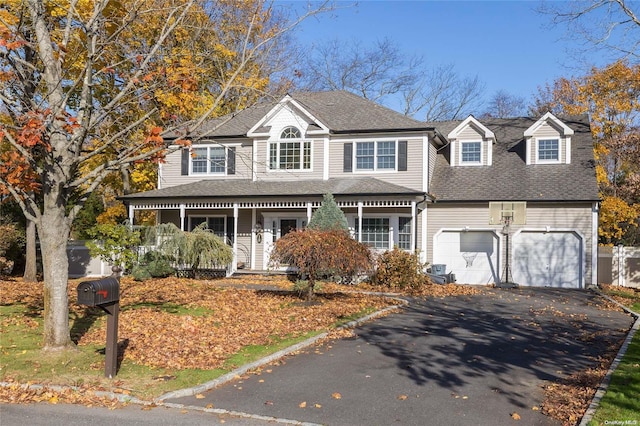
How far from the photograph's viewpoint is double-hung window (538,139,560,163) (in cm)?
2472

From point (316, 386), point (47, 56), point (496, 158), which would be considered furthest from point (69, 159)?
point (496, 158)

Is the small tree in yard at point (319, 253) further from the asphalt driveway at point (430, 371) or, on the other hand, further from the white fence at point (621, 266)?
the white fence at point (621, 266)

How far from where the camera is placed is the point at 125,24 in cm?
1053

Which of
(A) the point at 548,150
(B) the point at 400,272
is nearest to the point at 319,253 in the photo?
(B) the point at 400,272

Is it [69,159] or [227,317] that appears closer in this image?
[69,159]

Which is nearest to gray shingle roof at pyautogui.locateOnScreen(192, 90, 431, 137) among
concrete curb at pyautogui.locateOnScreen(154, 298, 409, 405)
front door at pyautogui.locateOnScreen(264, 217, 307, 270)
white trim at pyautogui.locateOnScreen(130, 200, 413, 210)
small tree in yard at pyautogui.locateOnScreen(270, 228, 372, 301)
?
white trim at pyautogui.locateOnScreen(130, 200, 413, 210)

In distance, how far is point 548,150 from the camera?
24.9 meters

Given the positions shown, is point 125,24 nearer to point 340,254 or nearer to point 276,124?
point 340,254

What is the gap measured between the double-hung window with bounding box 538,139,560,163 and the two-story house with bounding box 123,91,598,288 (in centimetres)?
4

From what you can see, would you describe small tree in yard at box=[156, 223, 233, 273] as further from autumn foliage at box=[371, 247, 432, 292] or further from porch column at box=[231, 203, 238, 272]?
autumn foliage at box=[371, 247, 432, 292]

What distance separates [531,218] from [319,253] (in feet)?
38.5

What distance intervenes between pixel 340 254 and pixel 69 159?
7.32 meters

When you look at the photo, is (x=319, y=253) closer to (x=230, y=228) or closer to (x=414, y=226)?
(x=414, y=226)

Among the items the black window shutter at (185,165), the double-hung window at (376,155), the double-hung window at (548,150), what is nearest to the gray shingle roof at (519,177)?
the double-hung window at (548,150)
